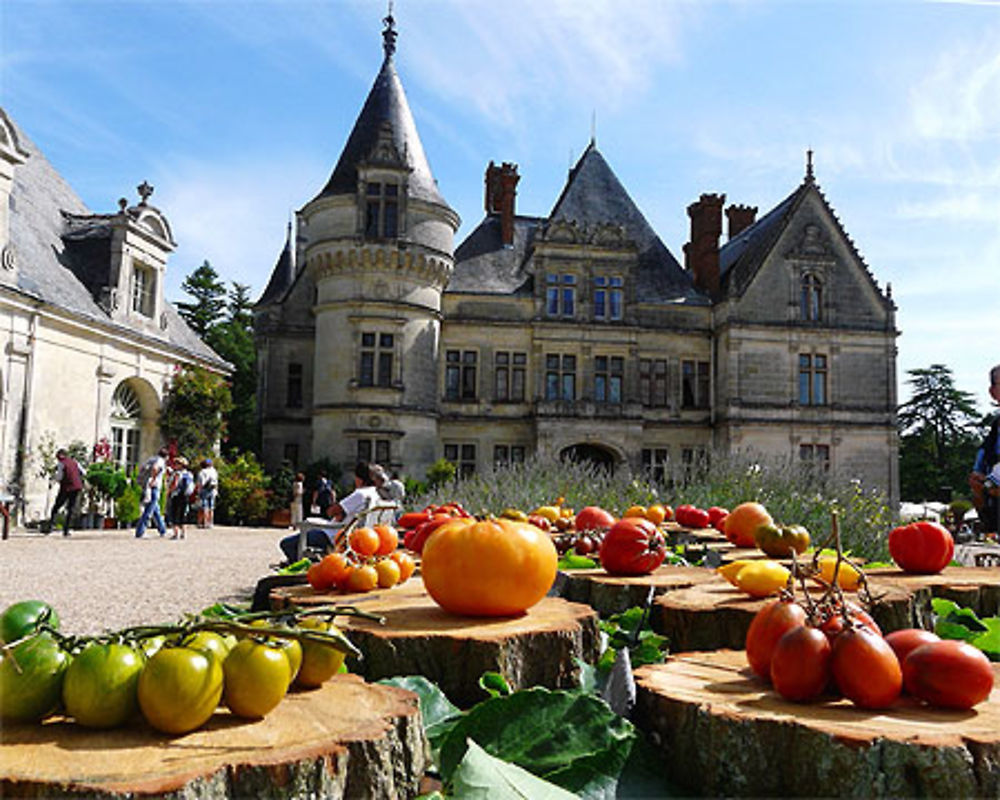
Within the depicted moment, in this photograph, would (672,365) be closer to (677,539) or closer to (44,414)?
(44,414)

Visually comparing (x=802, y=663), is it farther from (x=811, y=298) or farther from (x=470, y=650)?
(x=811, y=298)

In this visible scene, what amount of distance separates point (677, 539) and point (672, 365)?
20721mm

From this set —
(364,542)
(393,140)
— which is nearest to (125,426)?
(393,140)

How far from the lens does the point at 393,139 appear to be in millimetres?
23047

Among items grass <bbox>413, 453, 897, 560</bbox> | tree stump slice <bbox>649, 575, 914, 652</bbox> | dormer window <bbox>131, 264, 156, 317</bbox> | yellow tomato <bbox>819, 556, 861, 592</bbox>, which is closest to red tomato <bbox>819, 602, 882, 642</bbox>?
tree stump slice <bbox>649, 575, 914, 652</bbox>

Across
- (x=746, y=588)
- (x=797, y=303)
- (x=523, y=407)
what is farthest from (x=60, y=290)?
(x=797, y=303)

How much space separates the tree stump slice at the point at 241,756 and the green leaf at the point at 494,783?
0.20 meters

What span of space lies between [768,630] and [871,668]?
0.23m

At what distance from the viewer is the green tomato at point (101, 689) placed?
1.31 metres

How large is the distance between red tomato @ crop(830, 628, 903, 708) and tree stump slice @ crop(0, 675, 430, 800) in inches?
32.9

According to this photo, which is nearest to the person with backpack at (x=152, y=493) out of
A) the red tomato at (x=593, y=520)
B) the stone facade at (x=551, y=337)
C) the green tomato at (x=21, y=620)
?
the stone facade at (x=551, y=337)

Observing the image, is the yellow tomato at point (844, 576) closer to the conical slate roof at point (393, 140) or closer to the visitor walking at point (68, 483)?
the visitor walking at point (68, 483)

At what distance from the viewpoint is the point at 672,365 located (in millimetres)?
25219

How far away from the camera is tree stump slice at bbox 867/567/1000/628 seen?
113 inches
